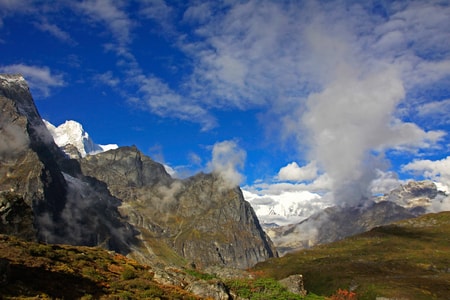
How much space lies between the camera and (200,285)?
41.8 m

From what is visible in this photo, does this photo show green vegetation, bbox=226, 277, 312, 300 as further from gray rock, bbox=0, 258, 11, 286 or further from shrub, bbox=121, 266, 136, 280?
gray rock, bbox=0, 258, 11, 286

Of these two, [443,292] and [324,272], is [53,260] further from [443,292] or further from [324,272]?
[324,272]

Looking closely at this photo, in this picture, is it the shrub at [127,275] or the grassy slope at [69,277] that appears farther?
the shrub at [127,275]

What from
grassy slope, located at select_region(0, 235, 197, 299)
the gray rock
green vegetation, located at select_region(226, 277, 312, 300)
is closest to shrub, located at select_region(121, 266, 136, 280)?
grassy slope, located at select_region(0, 235, 197, 299)

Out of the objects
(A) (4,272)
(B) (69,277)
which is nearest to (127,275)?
(B) (69,277)

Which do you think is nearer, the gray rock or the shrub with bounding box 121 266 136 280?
the gray rock

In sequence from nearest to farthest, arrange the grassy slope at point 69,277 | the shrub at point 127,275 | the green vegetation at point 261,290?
the grassy slope at point 69,277 < the shrub at point 127,275 < the green vegetation at point 261,290

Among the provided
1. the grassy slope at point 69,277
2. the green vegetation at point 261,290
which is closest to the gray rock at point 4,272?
the grassy slope at point 69,277

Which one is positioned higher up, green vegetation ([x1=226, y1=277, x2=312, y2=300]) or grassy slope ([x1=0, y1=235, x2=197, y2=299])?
grassy slope ([x1=0, y1=235, x2=197, y2=299])

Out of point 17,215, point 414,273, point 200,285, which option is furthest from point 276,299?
point 414,273

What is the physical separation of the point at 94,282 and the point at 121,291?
359cm

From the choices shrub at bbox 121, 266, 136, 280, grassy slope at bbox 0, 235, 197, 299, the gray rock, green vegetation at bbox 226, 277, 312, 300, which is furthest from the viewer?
green vegetation at bbox 226, 277, 312, 300

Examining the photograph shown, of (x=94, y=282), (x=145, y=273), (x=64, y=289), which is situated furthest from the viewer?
(x=145, y=273)

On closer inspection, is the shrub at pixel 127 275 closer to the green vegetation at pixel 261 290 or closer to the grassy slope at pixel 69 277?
the grassy slope at pixel 69 277
